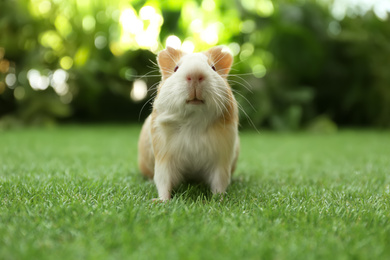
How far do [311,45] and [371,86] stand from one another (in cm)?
175

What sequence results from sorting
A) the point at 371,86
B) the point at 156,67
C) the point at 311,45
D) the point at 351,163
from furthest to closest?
1. the point at 371,86
2. the point at 311,45
3. the point at 351,163
4. the point at 156,67

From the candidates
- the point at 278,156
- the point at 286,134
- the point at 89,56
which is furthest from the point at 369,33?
the point at 89,56

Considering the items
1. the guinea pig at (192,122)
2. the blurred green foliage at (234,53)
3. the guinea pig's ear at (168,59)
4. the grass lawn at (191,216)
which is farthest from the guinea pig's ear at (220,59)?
the blurred green foliage at (234,53)

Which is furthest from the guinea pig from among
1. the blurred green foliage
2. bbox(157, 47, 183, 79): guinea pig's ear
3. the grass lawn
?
the blurred green foliage

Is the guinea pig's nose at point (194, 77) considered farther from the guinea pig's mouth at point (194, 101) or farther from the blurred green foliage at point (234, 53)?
the blurred green foliage at point (234, 53)

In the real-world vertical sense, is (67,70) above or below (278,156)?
above

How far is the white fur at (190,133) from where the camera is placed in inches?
67.9

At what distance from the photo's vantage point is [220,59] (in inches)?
78.2

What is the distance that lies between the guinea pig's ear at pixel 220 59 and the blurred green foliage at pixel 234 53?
4.57 meters

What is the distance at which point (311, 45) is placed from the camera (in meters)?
7.09

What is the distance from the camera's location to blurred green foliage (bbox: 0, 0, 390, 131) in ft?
22.8

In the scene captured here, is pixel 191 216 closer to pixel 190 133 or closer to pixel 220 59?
pixel 190 133

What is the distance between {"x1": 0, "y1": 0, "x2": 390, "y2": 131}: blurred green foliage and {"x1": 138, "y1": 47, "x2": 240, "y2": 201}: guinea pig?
15.5ft

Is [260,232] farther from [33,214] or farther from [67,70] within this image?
[67,70]
